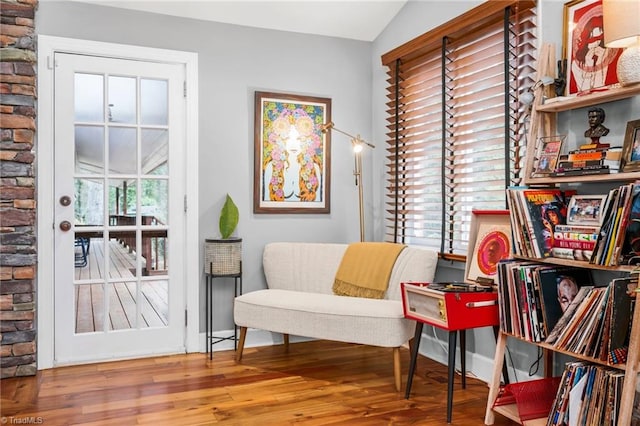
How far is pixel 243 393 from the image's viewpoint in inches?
110

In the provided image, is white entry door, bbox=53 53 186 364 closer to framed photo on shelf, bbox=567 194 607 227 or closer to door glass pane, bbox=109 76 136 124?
door glass pane, bbox=109 76 136 124

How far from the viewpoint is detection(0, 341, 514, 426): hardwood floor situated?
2.46 m

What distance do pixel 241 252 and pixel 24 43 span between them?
1894 millimetres

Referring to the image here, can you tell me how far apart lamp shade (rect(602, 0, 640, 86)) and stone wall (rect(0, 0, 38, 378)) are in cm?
309

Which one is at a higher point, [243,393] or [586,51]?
[586,51]

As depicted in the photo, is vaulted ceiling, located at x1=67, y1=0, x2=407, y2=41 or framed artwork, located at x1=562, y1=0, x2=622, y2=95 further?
vaulted ceiling, located at x1=67, y1=0, x2=407, y2=41

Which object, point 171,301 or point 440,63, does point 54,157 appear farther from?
point 440,63

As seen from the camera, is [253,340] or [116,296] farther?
[253,340]

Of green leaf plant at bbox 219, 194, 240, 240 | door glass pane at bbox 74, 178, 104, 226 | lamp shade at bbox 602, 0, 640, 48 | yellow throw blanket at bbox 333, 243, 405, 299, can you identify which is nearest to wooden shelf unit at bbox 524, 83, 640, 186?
lamp shade at bbox 602, 0, 640, 48

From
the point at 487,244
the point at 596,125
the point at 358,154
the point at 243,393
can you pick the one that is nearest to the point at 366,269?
the point at 487,244

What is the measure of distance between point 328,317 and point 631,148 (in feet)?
5.84

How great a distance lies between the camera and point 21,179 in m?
3.09

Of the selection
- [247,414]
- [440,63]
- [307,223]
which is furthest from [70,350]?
[440,63]

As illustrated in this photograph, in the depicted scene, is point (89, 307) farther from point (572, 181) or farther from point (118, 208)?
point (572, 181)
